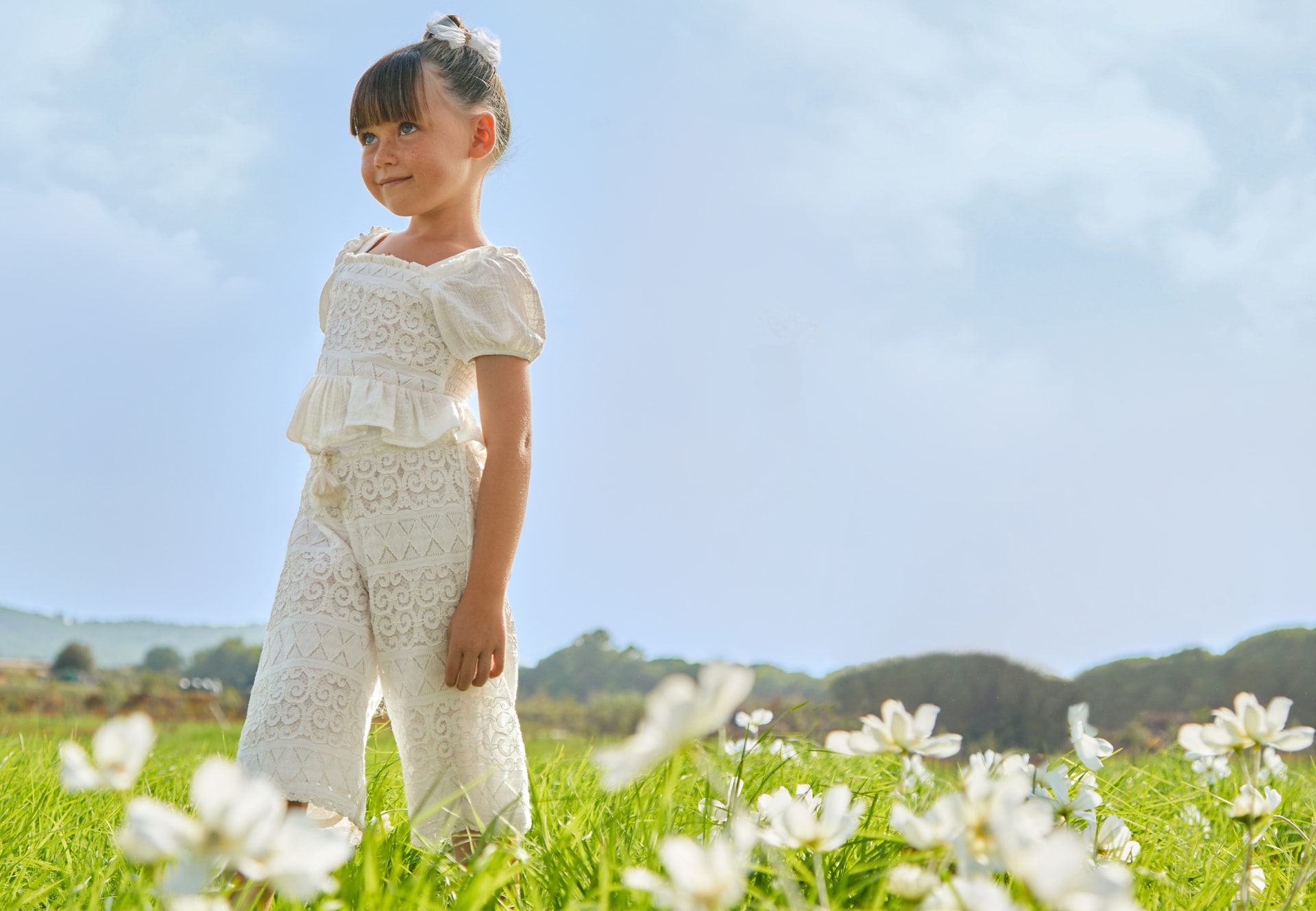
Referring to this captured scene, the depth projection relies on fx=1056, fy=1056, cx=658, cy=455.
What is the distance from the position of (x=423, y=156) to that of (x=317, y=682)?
41.8 inches

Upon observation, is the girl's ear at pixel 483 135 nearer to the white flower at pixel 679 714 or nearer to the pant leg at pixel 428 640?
the pant leg at pixel 428 640

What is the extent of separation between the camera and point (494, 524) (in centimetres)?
195

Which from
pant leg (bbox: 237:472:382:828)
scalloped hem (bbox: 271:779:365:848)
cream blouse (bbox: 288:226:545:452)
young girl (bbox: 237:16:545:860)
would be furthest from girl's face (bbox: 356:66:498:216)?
scalloped hem (bbox: 271:779:365:848)

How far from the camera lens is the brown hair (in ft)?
7.15

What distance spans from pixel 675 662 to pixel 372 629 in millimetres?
6408

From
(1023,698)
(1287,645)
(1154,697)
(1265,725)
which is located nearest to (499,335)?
(1265,725)

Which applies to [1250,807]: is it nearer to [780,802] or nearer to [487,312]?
[780,802]

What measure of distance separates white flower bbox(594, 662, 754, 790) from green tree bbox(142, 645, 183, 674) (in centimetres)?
1000

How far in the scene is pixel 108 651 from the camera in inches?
393

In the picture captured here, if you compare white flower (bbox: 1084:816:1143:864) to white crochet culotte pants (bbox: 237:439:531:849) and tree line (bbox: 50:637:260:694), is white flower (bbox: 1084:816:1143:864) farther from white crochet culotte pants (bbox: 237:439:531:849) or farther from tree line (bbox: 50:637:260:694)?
tree line (bbox: 50:637:260:694)

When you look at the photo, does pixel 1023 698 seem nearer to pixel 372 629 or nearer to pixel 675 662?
pixel 675 662

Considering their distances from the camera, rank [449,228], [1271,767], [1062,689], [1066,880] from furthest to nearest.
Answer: [1062,689]
[1271,767]
[449,228]
[1066,880]

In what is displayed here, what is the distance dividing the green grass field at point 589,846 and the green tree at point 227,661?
6.10 meters

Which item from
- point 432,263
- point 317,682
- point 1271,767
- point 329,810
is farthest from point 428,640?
point 1271,767
